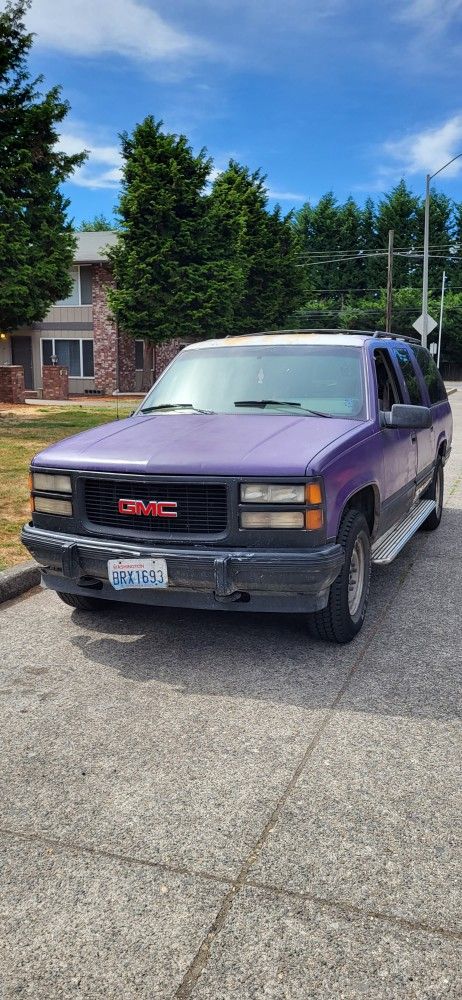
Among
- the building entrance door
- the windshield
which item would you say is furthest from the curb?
the building entrance door

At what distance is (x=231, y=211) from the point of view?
33.9m

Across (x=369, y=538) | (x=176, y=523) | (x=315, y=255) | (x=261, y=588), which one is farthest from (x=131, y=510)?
(x=315, y=255)

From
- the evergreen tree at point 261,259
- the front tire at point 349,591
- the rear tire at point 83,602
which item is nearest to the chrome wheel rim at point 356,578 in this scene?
the front tire at point 349,591

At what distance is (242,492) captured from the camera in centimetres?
435

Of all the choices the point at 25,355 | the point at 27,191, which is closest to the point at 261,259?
the point at 25,355

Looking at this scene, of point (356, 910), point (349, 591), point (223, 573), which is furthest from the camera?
point (349, 591)

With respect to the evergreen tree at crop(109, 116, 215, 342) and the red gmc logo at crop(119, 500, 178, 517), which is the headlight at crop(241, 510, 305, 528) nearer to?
the red gmc logo at crop(119, 500, 178, 517)

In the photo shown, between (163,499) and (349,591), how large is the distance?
1.31m

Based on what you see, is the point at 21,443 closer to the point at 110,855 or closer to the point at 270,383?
the point at 270,383

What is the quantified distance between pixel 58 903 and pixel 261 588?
2036mm

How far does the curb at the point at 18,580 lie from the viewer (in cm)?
607

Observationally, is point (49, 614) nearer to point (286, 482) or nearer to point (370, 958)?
point (286, 482)

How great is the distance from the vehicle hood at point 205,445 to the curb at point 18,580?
1394mm

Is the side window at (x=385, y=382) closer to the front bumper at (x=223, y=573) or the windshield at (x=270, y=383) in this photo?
the windshield at (x=270, y=383)
